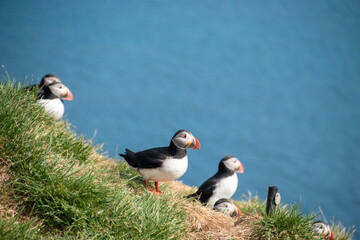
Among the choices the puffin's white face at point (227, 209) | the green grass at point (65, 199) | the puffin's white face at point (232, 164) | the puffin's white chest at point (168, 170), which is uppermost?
the puffin's white face at point (232, 164)

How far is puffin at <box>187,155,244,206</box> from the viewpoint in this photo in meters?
4.23

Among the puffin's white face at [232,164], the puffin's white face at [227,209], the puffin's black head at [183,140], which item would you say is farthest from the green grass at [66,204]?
the puffin's white face at [232,164]

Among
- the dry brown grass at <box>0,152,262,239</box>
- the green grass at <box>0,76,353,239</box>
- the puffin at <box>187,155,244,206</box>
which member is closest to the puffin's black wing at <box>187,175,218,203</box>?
the puffin at <box>187,155,244,206</box>

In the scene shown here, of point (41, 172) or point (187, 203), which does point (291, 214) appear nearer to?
point (187, 203)

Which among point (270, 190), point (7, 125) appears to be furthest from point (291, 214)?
point (7, 125)

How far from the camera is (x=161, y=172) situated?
11.5 ft

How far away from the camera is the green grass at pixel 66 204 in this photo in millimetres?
2674

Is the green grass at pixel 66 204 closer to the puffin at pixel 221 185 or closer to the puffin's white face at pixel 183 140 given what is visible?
the puffin's white face at pixel 183 140

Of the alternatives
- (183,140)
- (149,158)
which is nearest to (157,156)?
(149,158)

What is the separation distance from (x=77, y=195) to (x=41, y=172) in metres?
0.34

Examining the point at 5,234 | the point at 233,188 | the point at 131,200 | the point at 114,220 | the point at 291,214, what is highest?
the point at 233,188

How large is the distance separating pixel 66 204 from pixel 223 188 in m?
2.07

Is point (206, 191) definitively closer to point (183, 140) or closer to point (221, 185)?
point (221, 185)

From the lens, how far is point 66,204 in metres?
2.67
